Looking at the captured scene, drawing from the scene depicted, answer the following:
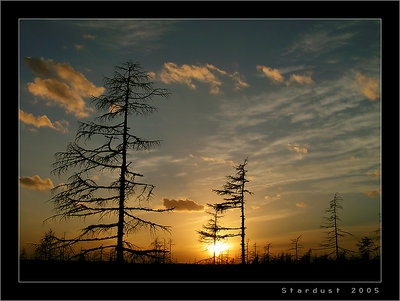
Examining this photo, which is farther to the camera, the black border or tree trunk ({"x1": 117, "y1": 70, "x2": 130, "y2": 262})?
tree trunk ({"x1": 117, "y1": 70, "x2": 130, "y2": 262})

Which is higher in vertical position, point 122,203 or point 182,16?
point 182,16

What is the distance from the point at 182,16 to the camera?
597 cm

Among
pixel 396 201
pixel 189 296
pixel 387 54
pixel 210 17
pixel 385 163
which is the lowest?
pixel 189 296

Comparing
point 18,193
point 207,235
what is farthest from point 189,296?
point 207,235

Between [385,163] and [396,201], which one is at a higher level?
[385,163]

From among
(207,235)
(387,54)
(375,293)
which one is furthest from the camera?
(207,235)

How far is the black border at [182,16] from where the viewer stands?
540 centimetres

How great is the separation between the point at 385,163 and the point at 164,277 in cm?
465

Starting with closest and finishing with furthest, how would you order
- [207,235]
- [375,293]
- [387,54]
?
[375,293] → [387,54] → [207,235]

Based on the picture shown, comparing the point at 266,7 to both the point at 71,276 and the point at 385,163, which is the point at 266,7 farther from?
the point at 71,276

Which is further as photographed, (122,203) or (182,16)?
(122,203)

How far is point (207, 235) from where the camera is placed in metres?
30.1

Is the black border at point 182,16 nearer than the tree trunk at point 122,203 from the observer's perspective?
Yes

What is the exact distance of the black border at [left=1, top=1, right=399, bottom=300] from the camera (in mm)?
5398
